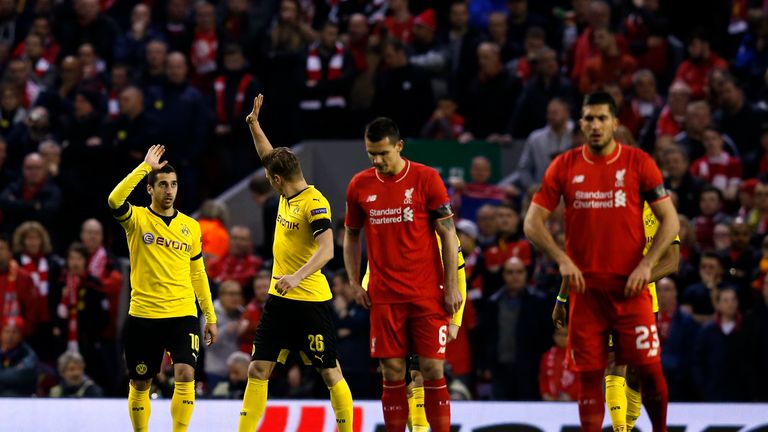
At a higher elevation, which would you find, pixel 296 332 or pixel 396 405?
pixel 296 332

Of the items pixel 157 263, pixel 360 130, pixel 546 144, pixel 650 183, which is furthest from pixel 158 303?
pixel 360 130

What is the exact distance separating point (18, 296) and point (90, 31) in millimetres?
5739

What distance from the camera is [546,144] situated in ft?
60.8

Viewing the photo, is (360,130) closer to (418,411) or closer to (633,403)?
(418,411)

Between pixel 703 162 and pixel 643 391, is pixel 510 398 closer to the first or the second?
pixel 703 162

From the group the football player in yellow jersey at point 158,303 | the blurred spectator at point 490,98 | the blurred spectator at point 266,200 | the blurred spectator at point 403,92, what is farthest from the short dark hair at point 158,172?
the blurred spectator at point 490,98

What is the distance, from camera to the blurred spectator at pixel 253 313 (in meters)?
16.5

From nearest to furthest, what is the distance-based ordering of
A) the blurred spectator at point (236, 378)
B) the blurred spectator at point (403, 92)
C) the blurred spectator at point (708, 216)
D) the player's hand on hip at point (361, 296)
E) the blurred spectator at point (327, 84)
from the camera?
the player's hand on hip at point (361, 296), the blurred spectator at point (236, 378), the blurred spectator at point (708, 216), the blurred spectator at point (403, 92), the blurred spectator at point (327, 84)

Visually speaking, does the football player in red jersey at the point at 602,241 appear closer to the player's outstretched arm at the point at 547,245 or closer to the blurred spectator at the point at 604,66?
the player's outstretched arm at the point at 547,245

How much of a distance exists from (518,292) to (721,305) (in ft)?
7.32

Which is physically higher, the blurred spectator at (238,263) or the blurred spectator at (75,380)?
the blurred spectator at (238,263)

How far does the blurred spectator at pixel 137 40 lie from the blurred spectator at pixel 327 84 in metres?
2.71

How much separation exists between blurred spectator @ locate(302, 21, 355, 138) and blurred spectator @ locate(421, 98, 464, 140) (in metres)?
1.19

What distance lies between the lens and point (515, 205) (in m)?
18.0
